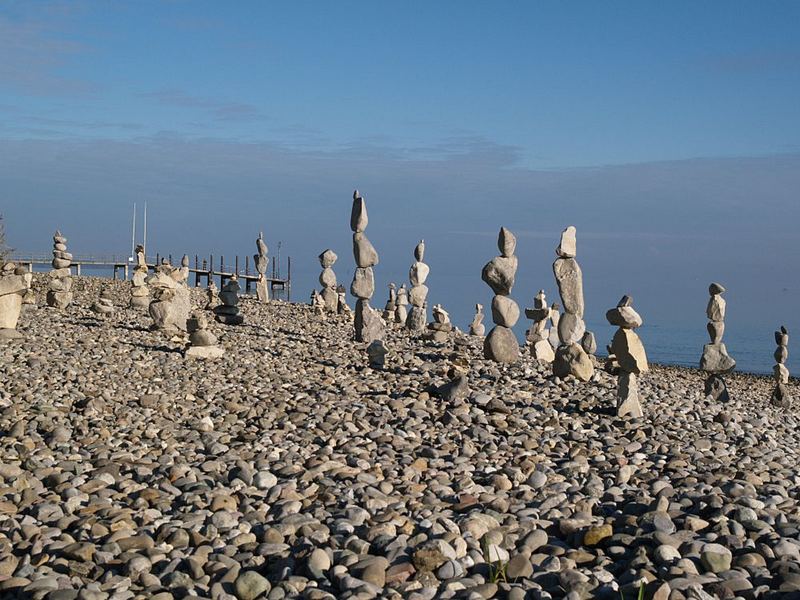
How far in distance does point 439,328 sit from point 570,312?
17.6 feet

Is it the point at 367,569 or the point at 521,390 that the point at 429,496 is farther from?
the point at 521,390

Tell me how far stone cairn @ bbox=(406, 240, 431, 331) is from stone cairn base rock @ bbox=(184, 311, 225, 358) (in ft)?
25.3

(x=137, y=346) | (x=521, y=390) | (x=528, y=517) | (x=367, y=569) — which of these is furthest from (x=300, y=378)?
(x=367, y=569)

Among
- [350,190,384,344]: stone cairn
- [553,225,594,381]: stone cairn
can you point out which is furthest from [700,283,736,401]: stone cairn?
[350,190,384,344]: stone cairn

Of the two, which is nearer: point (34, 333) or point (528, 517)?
point (528, 517)

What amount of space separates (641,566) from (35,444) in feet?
17.8

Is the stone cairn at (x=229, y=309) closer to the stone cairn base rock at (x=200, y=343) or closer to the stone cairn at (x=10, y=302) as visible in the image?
the stone cairn at (x=10, y=302)

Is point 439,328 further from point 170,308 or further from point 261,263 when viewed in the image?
point 261,263

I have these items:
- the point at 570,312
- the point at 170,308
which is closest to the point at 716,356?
the point at 570,312

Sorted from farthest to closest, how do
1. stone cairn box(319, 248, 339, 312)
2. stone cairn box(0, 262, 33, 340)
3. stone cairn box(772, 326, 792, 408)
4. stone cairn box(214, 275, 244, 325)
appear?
stone cairn box(319, 248, 339, 312) < stone cairn box(772, 326, 792, 408) < stone cairn box(214, 275, 244, 325) < stone cairn box(0, 262, 33, 340)

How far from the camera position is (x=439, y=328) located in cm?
1831

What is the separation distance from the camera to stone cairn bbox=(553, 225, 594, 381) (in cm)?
1208

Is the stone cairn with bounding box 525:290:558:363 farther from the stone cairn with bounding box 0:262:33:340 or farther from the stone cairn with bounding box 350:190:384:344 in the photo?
the stone cairn with bounding box 0:262:33:340

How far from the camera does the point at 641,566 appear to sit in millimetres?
4531
